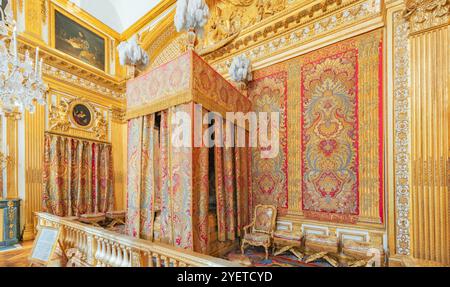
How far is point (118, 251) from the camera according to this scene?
277 centimetres

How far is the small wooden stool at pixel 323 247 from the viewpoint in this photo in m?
3.69

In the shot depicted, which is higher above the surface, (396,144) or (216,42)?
(216,42)

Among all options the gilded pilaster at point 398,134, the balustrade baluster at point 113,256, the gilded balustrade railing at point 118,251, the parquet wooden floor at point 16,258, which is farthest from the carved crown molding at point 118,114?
the gilded pilaster at point 398,134

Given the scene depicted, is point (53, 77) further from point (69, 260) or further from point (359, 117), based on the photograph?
point (359, 117)

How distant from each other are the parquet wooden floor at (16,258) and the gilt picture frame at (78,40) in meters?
5.78

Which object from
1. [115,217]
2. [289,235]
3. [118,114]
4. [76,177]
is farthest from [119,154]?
[289,235]

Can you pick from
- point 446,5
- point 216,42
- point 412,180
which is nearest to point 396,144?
point 412,180

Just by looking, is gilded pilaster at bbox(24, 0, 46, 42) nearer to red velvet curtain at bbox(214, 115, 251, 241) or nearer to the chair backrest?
red velvet curtain at bbox(214, 115, 251, 241)

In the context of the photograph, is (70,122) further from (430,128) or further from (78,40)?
(430,128)

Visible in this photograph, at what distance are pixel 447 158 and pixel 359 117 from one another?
144cm

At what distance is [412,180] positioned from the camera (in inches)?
128

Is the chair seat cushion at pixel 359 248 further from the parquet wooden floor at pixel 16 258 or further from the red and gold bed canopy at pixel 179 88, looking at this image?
the parquet wooden floor at pixel 16 258

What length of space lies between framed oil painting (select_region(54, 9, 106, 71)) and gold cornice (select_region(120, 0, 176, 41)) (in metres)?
0.89

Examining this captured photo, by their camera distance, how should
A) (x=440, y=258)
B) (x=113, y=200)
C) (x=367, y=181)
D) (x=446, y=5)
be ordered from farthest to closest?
(x=113, y=200) → (x=367, y=181) → (x=446, y=5) → (x=440, y=258)
